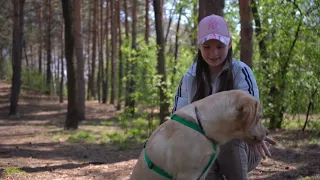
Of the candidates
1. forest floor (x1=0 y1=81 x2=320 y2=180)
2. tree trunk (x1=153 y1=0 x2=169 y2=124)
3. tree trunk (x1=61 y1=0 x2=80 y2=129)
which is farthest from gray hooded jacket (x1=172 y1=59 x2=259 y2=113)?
tree trunk (x1=61 y1=0 x2=80 y2=129)

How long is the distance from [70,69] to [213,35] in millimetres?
9173

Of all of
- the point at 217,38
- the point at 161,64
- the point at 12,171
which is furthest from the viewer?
the point at 161,64

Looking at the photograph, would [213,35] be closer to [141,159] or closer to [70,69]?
[141,159]

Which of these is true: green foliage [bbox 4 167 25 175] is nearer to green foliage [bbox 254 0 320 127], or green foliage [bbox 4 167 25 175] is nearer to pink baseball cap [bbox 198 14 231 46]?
pink baseball cap [bbox 198 14 231 46]

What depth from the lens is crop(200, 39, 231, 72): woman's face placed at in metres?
3.35

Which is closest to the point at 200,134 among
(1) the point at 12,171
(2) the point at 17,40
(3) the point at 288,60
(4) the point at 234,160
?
(4) the point at 234,160

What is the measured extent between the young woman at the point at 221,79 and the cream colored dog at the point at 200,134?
1.88 feet

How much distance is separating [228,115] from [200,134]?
0.80 ft

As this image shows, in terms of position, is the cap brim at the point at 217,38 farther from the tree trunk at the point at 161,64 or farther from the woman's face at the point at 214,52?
the tree trunk at the point at 161,64

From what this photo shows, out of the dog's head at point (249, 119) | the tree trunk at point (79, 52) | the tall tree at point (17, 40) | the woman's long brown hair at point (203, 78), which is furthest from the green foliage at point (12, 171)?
the tall tree at point (17, 40)

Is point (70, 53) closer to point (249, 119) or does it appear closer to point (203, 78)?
point (203, 78)

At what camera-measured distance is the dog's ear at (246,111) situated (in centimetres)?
264

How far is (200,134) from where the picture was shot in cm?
263

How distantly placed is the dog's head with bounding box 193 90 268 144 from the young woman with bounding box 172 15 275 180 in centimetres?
51
